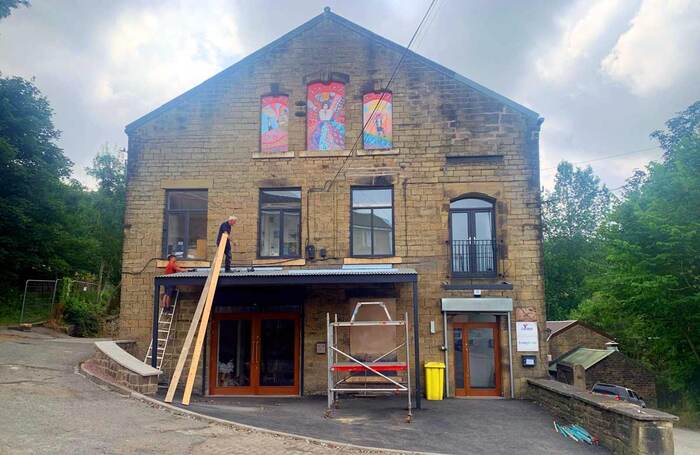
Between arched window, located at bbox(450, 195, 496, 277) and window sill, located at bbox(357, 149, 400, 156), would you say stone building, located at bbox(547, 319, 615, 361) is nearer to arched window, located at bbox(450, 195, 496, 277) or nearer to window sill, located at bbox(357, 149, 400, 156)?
arched window, located at bbox(450, 195, 496, 277)

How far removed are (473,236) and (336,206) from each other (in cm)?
394

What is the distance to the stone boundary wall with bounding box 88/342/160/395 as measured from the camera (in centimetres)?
1059

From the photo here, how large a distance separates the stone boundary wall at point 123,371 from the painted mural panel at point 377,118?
8373mm

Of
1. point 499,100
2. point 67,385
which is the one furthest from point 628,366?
point 67,385

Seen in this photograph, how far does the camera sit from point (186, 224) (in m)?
15.5

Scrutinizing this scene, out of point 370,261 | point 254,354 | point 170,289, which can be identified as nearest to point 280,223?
point 370,261

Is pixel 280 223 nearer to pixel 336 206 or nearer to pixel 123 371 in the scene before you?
pixel 336 206

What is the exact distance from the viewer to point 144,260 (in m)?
15.2

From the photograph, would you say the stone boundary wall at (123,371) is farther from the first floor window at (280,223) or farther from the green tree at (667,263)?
the green tree at (667,263)

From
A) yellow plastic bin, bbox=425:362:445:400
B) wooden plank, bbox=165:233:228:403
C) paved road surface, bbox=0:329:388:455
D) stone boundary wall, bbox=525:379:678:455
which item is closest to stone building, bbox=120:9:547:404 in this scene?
yellow plastic bin, bbox=425:362:445:400

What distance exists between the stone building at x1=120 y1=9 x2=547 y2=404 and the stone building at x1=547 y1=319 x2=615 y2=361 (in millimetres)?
19819

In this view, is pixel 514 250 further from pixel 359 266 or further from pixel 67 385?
pixel 67 385

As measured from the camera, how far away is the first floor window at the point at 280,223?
15.3 meters

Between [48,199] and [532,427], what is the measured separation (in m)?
26.5
